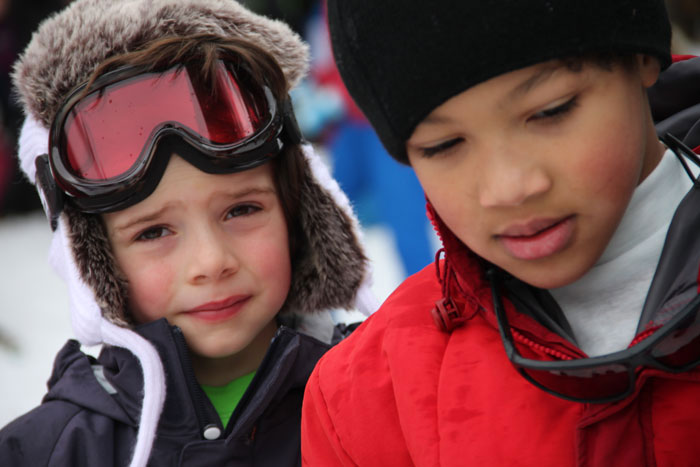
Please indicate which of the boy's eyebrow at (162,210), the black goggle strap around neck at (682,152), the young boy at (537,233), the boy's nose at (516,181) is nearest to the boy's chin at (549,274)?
the young boy at (537,233)

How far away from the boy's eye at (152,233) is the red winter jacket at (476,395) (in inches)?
23.5

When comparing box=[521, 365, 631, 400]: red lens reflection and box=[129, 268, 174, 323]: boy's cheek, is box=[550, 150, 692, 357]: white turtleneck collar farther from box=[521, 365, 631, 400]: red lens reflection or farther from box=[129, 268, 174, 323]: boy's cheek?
box=[129, 268, 174, 323]: boy's cheek

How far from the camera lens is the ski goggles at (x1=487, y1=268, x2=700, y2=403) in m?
1.08

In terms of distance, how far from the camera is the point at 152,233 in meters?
1.92

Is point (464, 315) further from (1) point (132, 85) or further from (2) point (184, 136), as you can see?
(1) point (132, 85)

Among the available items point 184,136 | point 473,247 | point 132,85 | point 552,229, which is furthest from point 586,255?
point 132,85

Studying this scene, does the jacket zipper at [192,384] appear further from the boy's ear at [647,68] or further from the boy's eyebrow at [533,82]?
the boy's ear at [647,68]

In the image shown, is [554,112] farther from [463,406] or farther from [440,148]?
[463,406]

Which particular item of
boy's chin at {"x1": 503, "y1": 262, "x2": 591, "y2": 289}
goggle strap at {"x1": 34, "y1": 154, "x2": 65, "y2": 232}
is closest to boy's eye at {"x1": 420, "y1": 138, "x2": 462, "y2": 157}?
boy's chin at {"x1": 503, "y1": 262, "x2": 591, "y2": 289}

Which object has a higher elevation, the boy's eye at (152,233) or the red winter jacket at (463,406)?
the boy's eye at (152,233)

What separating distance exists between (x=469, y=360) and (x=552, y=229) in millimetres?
277

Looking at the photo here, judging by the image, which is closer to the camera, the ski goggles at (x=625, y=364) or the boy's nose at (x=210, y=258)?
the ski goggles at (x=625, y=364)

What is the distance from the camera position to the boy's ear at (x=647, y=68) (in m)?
1.25

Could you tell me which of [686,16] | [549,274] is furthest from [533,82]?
[686,16]
